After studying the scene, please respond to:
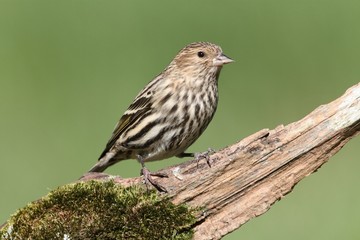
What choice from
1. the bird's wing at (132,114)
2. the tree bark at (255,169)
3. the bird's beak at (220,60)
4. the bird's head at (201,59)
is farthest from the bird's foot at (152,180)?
the bird's beak at (220,60)

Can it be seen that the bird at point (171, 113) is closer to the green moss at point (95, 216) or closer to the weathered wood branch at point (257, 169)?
the weathered wood branch at point (257, 169)

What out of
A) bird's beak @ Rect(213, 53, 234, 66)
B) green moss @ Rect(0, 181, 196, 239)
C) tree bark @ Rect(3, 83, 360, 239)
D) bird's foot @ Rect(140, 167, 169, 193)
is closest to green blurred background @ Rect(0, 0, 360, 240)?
bird's beak @ Rect(213, 53, 234, 66)

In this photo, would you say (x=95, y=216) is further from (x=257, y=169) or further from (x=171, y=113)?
(x=171, y=113)

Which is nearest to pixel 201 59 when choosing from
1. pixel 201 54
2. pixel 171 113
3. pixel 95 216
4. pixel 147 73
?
pixel 201 54

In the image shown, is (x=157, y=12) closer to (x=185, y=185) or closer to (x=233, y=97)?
(x=233, y=97)

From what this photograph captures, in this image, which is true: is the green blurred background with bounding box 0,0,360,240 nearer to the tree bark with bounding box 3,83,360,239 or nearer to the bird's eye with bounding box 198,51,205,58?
the bird's eye with bounding box 198,51,205,58
